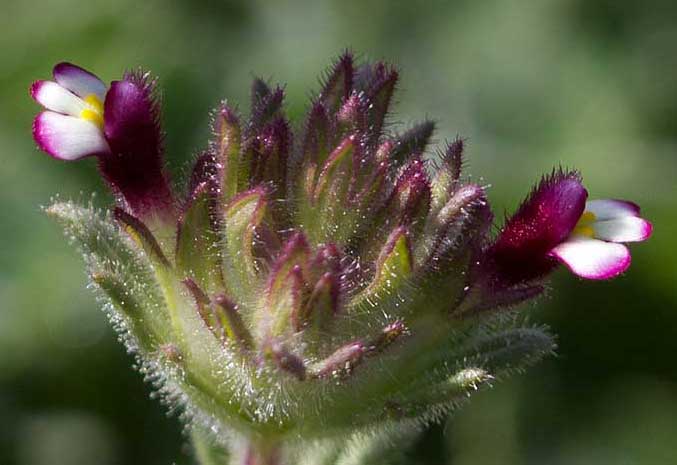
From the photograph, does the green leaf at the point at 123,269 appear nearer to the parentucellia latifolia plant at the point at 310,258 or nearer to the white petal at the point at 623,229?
the parentucellia latifolia plant at the point at 310,258

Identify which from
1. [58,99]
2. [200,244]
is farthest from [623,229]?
[58,99]

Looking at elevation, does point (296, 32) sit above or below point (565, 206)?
above

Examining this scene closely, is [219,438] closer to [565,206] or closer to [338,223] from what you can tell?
[338,223]

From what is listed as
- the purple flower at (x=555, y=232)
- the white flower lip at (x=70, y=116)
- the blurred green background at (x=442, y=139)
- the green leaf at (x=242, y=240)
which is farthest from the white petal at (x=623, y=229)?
the blurred green background at (x=442, y=139)

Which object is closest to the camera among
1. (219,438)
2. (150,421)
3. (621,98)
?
(219,438)

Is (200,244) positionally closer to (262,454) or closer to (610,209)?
(262,454)

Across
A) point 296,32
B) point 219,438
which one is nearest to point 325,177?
point 219,438

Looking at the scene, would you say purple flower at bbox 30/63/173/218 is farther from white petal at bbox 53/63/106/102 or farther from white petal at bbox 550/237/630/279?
white petal at bbox 550/237/630/279

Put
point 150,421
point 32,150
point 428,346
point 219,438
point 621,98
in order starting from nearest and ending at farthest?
point 428,346 → point 219,438 → point 150,421 → point 32,150 → point 621,98

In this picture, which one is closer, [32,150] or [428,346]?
[428,346]
